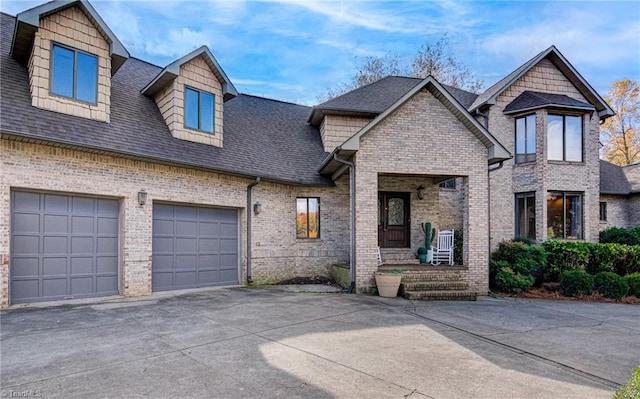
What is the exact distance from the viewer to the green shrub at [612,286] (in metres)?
11.2

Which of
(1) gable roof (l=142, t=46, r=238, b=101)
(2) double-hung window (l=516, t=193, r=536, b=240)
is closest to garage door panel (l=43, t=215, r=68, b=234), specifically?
(1) gable roof (l=142, t=46, r=238, b=101)

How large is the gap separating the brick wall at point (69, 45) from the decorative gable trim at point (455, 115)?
6.63 metres

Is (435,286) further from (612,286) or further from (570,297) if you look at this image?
(612,286)

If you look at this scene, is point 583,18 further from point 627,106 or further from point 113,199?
point 627,106

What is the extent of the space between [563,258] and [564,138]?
4.92m

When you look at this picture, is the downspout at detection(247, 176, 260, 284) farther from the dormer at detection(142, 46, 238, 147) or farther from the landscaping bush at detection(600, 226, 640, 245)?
the landscaping bush at detection(600, 226, 640, 245)

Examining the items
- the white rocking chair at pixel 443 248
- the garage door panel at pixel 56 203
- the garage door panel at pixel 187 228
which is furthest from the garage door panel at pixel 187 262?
the white rocking chair at pixel 443 248

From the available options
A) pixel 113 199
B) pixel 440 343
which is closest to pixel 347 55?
pixel 113 199

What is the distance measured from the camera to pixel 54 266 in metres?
8.59

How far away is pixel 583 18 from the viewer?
43.8 ft

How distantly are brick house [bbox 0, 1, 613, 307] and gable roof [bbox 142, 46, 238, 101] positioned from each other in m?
0.06

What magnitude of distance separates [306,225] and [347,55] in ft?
58.8

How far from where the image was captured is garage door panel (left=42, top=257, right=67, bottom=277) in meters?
8.46

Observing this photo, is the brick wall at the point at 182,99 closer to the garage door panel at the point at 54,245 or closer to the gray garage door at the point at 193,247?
the gray garage door at the point at 193,247
